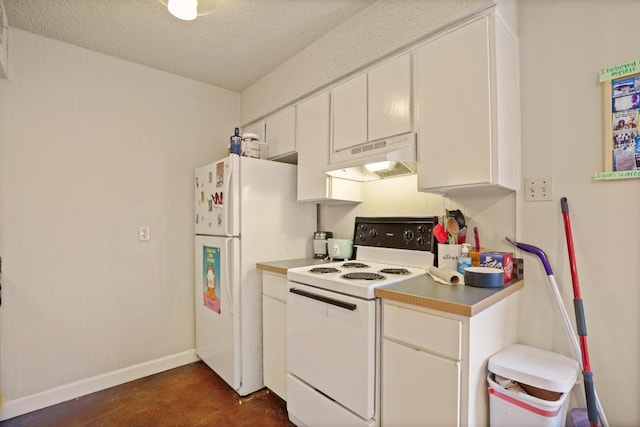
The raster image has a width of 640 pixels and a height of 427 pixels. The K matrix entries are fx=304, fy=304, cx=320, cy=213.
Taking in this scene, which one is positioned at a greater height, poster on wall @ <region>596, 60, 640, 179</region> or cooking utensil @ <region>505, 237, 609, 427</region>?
poster on wall @ <region>596, 60, 640, 179</region>

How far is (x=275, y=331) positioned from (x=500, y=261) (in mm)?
1373

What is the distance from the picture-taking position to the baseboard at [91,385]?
1928 mm

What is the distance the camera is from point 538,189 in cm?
148

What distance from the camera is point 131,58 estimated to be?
2.37 meters

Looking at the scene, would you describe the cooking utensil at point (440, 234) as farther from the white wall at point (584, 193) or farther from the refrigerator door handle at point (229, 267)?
the refrigerator door handle at point (229, 267)

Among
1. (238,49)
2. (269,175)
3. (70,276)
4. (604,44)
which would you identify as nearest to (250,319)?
(269,175)

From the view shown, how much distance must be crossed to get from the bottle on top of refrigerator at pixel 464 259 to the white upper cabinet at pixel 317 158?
0.87 m

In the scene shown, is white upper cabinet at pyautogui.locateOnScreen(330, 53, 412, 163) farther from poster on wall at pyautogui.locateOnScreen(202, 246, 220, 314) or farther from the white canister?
poster on wall at pyautogui.locateOnScreen(202, 246, 220, 314)

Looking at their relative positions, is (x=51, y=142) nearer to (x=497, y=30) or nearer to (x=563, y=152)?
(x=497, y=30)

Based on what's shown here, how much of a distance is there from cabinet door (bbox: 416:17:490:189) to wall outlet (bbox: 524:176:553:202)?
0.34m

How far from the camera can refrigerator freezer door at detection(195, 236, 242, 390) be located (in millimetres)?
2086

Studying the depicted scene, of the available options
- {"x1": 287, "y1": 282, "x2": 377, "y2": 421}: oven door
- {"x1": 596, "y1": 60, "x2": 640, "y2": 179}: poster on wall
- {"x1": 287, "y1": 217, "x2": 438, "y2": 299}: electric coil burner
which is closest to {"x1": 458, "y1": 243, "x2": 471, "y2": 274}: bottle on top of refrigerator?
{"x1": 287, "y1": 217, "x2": 438, "y2": 299}: electric coil burner

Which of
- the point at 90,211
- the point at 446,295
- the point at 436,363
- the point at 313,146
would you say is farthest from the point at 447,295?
the point at 90,211

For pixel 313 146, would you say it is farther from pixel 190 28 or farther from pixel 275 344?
pixel 275 344
